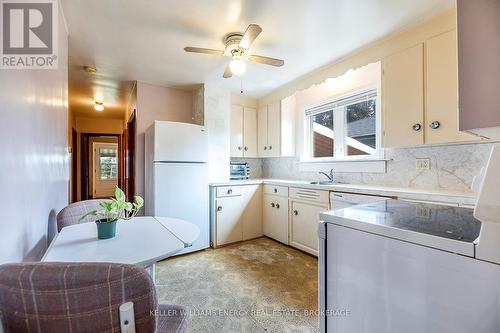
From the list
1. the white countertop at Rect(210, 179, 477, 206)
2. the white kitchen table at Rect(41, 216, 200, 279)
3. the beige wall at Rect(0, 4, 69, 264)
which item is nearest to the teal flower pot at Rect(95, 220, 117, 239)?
the white kitchen table at Rect(41, 216, 200, 279)

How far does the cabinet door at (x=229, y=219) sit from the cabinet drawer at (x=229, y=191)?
6cm

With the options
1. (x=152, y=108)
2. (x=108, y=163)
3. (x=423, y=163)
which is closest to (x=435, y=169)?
(x=423, y=163)

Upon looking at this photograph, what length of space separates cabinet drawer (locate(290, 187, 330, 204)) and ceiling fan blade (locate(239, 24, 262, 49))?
5.59 feet

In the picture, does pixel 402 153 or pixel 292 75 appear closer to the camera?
pixel 402 153

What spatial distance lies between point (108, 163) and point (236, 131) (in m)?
6.54

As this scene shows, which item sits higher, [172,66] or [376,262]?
[172,66]

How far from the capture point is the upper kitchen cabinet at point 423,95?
1.78 metres

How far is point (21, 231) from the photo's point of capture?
1067 mm

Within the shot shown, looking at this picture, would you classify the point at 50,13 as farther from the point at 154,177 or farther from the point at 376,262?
the point at 376,262

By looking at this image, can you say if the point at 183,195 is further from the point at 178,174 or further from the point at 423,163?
the point at 423,163

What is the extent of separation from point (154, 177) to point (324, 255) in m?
2.28

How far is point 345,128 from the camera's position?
10.0ft

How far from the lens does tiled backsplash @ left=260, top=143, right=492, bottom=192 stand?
192 centimetres

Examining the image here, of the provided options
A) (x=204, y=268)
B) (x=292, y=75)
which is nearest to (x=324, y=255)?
(x=204, y=268)
